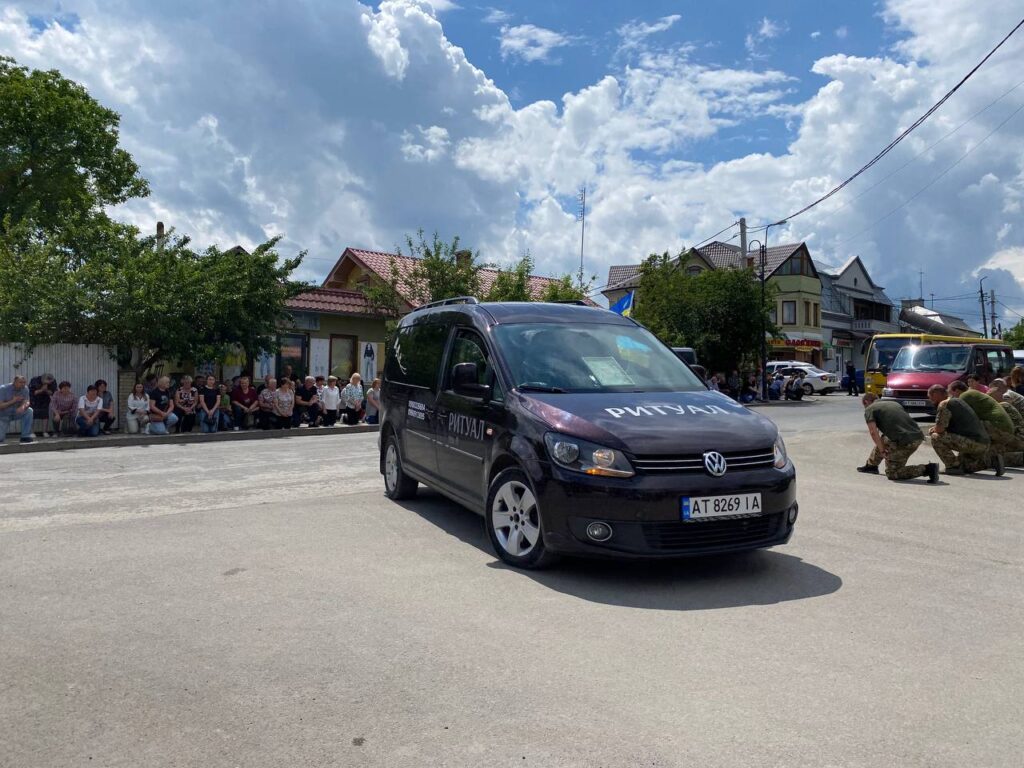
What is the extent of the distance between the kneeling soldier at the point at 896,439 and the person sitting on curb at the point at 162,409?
46.6 feet

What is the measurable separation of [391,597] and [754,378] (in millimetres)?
36752

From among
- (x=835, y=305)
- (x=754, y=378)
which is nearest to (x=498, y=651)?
(x=754, y=378)

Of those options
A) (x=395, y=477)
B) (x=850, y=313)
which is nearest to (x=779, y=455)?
(x=395, y=477)

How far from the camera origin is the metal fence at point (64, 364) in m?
18.5

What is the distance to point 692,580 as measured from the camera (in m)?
5.66

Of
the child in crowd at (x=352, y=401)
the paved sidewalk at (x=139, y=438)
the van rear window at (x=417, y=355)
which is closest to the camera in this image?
the van rear window at (x=417, y=355)

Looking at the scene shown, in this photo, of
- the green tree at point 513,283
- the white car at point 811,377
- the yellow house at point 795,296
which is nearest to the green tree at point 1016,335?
the yellow house at point 795,296

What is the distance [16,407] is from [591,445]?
49.8ft

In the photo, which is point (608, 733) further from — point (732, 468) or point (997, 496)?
point (997, 496)

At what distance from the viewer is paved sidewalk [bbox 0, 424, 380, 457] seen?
16203 millimetres

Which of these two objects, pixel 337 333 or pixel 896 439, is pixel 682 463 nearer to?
pixel 896 439

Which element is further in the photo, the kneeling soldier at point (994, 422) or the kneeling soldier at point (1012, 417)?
the kneeling soldier at point (1012, 417)

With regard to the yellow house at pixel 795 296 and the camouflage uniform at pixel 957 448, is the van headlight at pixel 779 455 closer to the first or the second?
the camouflage uniform at pixel 957 448

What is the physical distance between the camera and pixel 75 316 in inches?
752
